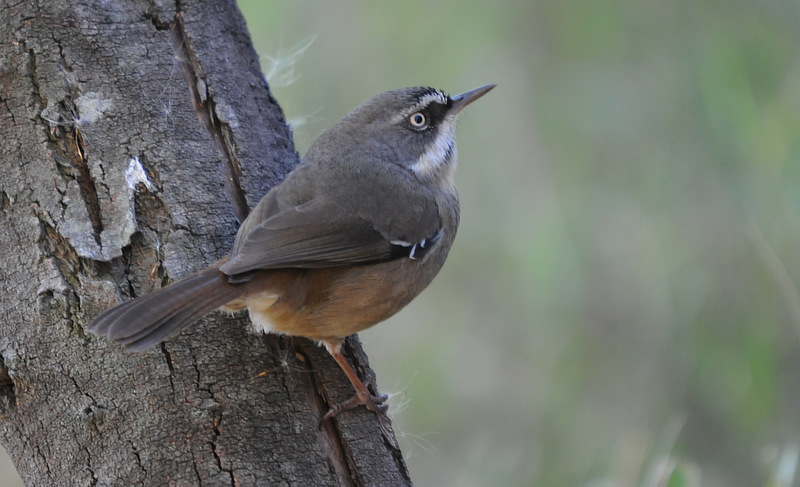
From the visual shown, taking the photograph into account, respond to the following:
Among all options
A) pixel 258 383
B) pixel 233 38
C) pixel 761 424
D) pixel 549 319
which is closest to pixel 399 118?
pixel 233 38

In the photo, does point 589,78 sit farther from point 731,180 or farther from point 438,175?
point 438,175

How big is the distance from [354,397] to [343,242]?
0.68 meters

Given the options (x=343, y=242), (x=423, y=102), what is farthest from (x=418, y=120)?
(x=343, y=242)

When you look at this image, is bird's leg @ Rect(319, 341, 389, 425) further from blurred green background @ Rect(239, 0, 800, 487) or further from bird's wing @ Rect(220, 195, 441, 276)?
A: blurred green background @ Rect(239, 0, 800, 487)

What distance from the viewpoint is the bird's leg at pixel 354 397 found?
8.95 ft

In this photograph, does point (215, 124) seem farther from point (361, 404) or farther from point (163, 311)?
point (361, 404)

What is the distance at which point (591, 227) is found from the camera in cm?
541

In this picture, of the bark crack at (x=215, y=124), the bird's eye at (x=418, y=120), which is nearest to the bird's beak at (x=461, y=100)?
the bird's eye at (x=418, y=120)

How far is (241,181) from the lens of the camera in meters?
3.08

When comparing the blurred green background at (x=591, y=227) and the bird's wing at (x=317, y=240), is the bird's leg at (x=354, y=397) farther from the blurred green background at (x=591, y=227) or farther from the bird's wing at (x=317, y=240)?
the blurred green background at (x=591, y=227)

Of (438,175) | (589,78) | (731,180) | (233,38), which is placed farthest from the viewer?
(589,78)

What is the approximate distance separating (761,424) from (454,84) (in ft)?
10.7

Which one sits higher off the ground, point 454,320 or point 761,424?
point 761,424

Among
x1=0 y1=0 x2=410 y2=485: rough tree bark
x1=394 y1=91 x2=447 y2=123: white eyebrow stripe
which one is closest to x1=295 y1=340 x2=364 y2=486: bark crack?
x1=0 y1=0 x2=410 y2=485: rough tree bark
